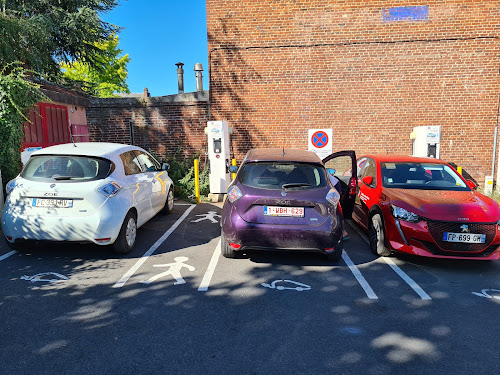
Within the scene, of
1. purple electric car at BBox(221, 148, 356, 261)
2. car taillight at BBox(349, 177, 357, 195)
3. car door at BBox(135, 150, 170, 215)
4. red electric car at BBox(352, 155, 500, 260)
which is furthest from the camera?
car door at BBox(135, 150, 170, 215)

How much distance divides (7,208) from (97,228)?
1320 millimetres

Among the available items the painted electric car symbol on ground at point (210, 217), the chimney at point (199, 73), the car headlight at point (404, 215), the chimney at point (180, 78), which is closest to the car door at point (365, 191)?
the car headlight at point (404, 215)

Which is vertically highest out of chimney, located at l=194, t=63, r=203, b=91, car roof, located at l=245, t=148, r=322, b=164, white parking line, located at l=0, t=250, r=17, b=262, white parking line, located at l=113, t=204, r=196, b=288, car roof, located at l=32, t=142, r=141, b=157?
chimney, located at l=194, t=63, r=203, b=91

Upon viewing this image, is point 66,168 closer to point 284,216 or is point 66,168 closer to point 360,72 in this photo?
point 284,216

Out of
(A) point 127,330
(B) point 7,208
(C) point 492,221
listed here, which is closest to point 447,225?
(C) point 492,221

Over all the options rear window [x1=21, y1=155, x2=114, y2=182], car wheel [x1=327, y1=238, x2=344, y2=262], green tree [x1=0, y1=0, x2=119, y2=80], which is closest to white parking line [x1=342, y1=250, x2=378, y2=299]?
car wheel [x1=327, y1=238, x2=344, y2=262]

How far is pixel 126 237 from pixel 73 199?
93 cm

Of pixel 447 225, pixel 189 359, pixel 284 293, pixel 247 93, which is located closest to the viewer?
pixel 189 359

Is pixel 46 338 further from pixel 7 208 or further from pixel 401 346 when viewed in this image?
pixel 401 346

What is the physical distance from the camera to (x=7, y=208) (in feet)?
15.2

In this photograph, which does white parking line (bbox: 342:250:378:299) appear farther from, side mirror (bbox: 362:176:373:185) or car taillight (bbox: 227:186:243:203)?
car taillight (bbox: 227:186:243:203)

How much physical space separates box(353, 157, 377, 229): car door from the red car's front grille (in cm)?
126

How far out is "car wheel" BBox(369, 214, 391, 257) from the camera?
203 inches

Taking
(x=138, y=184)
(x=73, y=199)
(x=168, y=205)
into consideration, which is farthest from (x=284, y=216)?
(x=168, y=205)
